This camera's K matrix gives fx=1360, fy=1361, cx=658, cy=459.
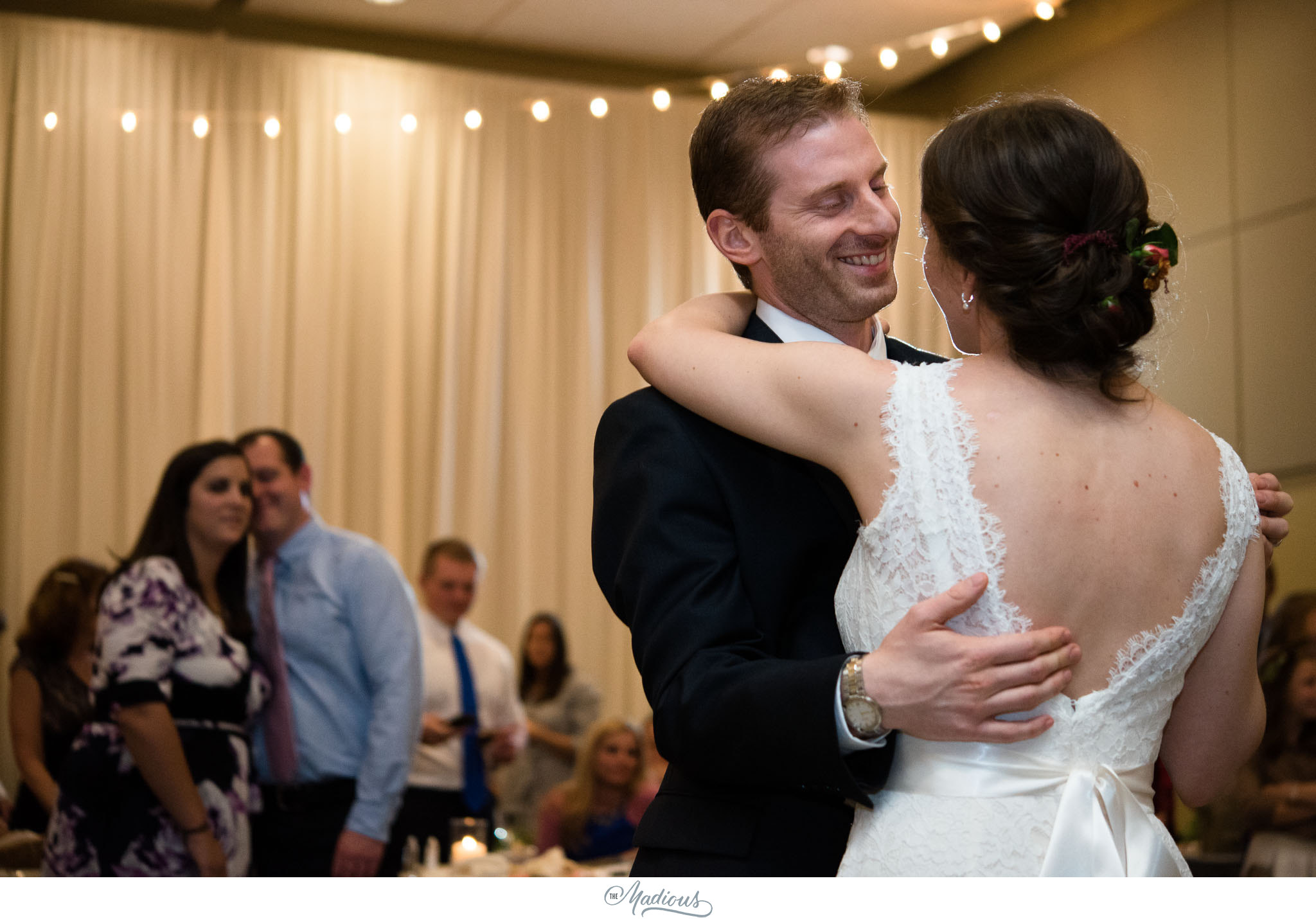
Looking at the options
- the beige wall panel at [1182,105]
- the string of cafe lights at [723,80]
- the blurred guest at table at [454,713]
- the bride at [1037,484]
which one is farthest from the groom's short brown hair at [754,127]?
the beige wall panel at [1182,105]

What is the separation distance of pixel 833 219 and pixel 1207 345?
4678 mm

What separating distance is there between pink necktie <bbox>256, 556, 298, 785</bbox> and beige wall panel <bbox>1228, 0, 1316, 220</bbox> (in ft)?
14.3

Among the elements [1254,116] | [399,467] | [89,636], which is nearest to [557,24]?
[399,467]

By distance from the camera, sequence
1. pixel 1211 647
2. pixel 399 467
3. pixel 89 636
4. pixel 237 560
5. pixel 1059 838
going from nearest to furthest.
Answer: pixel 1059 838 < pixel 1211 647 < pixel 237 560 < pixel 89 636 < pixel 399 467

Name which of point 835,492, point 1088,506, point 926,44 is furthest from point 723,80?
point 1088,506

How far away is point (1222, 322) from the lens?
579 cm

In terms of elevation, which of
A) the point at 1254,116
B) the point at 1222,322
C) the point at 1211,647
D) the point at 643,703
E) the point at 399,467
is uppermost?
the point at 1254,116

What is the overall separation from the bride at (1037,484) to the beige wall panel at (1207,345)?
15.2ft

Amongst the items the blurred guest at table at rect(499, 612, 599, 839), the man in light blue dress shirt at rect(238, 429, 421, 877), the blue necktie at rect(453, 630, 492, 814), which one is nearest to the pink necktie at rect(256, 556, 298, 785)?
the man in light blue dress shirt at rect(238, 429, 421, 877)

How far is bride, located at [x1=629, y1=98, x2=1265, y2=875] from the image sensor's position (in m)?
1.28

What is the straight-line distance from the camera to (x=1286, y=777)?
362 centimetres

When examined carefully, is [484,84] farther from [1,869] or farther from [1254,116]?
[1,869]

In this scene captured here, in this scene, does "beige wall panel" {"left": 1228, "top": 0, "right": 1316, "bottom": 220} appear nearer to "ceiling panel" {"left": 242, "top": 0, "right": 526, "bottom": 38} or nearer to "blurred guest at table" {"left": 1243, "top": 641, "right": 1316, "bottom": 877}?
"blurred guest at table" {"left": 1243, "top": 641, "right": 1316, "bottom": 877}

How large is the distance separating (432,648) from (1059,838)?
3980mm
